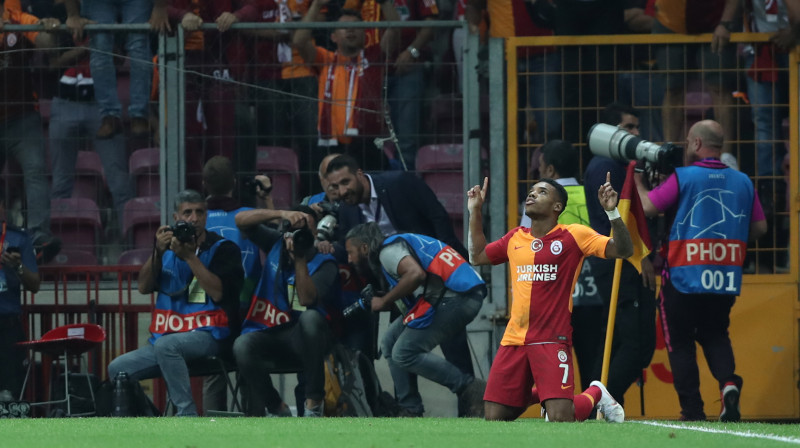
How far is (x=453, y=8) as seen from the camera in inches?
469

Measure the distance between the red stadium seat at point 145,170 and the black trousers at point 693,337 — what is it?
373cm

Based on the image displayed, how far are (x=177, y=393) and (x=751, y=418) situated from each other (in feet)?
12.7

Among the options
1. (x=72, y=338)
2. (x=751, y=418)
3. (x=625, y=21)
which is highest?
(x=625, y=21)

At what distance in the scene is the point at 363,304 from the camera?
9.90 meters

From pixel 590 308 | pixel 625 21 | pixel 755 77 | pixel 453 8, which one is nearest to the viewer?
pixel 590 308

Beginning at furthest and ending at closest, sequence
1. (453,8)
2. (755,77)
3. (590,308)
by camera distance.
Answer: (453,8) < (755,77) < (590,308)

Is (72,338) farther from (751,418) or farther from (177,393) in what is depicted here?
(751,418)

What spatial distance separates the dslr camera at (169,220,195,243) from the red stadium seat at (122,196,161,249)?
817 millimetres

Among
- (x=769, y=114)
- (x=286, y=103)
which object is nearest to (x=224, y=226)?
(x=286, y=103)

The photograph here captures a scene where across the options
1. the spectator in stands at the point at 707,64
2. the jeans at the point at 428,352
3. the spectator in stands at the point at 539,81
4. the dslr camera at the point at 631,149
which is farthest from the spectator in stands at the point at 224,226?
the spectator in stands at the point at 707,64

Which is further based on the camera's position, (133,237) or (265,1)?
(265,1)

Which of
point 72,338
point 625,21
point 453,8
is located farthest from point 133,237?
point 625,21

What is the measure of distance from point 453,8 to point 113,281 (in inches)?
140

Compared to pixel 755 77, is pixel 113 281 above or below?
below
